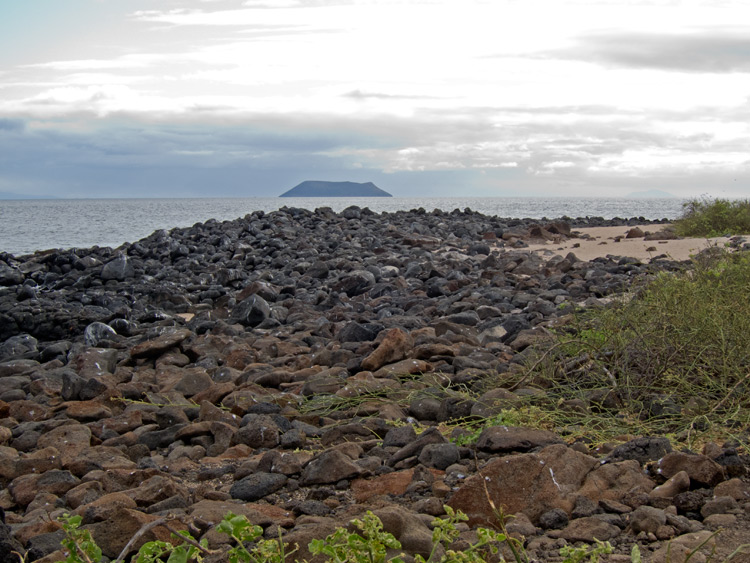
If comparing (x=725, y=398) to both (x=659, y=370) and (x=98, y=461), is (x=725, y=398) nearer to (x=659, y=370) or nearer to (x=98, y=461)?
(x=659, y=370)

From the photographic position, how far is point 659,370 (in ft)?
14.4

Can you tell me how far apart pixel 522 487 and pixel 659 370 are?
180 cm

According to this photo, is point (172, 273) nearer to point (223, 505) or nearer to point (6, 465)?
point (6, 465)

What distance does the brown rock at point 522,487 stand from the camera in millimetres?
2945

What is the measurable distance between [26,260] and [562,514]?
22.1 m

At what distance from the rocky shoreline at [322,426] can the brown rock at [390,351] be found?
0.01m

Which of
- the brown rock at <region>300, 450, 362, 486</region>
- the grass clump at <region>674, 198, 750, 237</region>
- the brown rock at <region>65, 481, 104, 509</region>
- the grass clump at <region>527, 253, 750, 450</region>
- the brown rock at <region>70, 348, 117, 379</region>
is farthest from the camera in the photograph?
the grass clump at <region>674, 198, 750, 237</region>

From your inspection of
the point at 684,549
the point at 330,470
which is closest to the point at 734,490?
the point at 684,549

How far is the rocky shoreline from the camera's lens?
2.93 m

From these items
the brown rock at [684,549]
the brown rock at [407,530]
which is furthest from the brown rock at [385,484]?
the brown rock at [684,549]

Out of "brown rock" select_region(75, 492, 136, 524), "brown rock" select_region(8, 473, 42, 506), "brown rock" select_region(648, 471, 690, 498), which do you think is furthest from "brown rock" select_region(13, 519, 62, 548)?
"brown rock" select_region(648, 471, 690, 498)

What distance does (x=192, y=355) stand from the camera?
27.0 feet

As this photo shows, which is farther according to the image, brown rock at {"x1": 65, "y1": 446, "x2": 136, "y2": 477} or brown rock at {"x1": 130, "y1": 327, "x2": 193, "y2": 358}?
brown rock at {"x1": 130, "y1": 327, "x2": 193, "y2": 358}

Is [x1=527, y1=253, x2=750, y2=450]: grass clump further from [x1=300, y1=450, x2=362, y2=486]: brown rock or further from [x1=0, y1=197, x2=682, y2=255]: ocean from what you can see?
[x1=0, y1=197, x2=682, y2=255]: ocean
